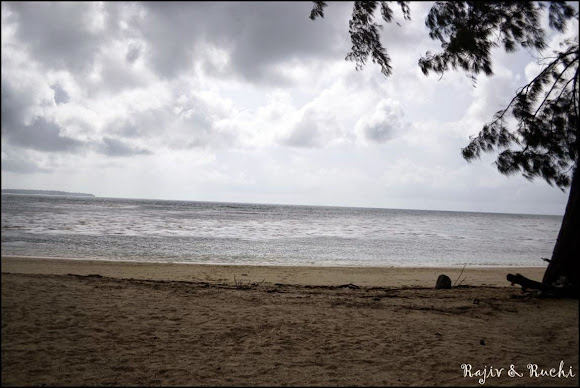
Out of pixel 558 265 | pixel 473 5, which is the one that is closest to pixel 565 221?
pixel 558 265

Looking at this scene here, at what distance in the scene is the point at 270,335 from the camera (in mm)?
6574

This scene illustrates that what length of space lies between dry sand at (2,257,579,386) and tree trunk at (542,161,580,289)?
2.45ft

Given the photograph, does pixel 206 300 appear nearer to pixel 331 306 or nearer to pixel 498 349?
pixel 331 306

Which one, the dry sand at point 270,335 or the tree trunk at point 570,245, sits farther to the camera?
the tree trunk at point 570,245

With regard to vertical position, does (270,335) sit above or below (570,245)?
below

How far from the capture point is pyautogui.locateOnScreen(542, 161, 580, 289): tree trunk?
26.5 ft

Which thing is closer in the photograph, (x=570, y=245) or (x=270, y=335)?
(x=270, y=335)

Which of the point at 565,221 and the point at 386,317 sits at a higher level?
the point at 565,221

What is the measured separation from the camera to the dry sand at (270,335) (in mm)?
4949

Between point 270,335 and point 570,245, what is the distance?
6.62m

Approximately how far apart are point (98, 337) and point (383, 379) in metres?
4.36

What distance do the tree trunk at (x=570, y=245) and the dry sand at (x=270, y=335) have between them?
0.75m

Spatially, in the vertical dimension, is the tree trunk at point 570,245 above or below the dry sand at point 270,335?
above

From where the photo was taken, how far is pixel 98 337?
6.07 m
